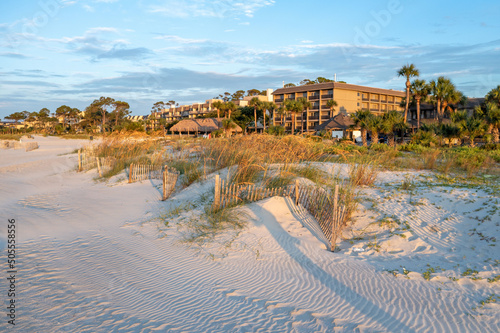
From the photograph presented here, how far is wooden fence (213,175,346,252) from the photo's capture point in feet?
21.9

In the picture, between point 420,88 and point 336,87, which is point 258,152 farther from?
point 336,87

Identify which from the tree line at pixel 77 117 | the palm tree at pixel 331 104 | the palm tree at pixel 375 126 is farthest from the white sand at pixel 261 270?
the tree line at pixel 77 117

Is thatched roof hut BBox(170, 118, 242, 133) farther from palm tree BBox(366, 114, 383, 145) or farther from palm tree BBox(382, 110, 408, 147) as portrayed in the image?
palm tree BBox(382, 110, 408, 147)

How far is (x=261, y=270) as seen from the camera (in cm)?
555

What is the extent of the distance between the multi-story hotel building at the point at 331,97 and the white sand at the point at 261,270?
184ft

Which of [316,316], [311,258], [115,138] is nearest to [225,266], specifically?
[311,258]

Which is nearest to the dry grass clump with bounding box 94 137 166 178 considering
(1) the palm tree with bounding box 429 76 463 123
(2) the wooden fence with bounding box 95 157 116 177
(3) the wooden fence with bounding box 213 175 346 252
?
(2) the wooden fence with bounding box 95 157 116 177

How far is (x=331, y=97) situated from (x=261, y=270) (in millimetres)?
64135

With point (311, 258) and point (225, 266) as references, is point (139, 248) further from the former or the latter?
point (311, 258)

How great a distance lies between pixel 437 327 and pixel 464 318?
1.45 feet

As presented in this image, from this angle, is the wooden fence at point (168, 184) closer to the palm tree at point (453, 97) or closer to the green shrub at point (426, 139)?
the green shrub at point (426, 139)

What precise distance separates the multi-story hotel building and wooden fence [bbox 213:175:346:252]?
5524 cm

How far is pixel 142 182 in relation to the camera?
11.9 m

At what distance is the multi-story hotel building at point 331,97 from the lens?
65938 millimetres
